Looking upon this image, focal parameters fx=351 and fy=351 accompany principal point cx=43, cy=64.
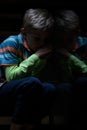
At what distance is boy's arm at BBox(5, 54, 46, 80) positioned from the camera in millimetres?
1412

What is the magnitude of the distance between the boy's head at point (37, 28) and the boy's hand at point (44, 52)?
0.07 feet

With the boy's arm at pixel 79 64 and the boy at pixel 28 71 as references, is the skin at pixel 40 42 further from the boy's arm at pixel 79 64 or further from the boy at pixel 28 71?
the boy's arm at pixel 79 64

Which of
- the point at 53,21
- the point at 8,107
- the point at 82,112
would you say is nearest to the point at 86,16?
the point at 53,21

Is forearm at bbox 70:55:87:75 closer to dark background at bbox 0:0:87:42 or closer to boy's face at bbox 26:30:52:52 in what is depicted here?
boy's face at bbox 26:30:52:52

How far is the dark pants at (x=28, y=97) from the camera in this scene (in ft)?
4.34

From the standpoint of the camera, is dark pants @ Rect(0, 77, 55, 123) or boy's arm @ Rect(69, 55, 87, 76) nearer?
dark pants @ Rect(0, 77, 55, 123)

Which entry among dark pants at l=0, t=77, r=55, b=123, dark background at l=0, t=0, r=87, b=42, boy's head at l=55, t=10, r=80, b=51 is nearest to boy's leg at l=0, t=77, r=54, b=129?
dark pants at l=0, t=77, r=55, b=123

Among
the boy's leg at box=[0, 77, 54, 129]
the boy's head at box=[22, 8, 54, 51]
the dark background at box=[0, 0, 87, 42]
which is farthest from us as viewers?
the dark background at box=[0, 0, 87, 42]

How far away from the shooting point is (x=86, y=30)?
171 cm

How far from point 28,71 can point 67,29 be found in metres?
0.26

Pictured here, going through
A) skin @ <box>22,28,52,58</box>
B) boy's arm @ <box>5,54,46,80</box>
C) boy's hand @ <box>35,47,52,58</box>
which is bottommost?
boy's arm @ <box>5,54,46,80</box>

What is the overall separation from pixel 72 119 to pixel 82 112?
0.23 ft

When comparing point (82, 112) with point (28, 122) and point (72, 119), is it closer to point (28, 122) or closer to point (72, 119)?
point (72, 119)

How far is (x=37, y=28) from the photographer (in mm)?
1438
